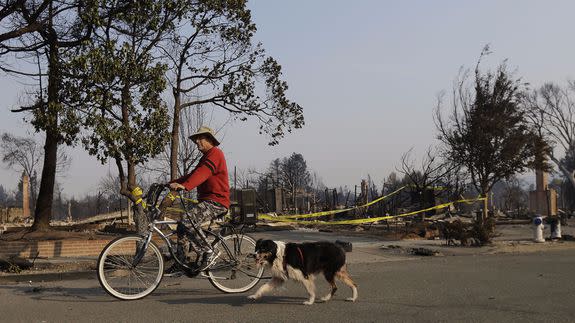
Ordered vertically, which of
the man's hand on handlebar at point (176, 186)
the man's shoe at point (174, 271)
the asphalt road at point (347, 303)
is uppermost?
the man's hand on handlebar at point (176, 186)

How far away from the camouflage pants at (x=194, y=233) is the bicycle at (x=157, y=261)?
0.04 metres

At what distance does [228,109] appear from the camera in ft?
57.7

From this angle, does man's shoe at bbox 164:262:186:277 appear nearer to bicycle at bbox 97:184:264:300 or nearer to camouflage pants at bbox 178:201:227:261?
bicycle at bbox 97:184:264:300

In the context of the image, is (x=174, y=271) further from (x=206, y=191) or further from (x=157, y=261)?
(x=206, y=191)

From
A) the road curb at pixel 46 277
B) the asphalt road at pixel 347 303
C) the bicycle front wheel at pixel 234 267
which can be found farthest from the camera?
the road curb at pixel 46 277

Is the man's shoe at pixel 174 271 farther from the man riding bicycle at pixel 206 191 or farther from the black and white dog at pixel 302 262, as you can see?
the black and white dog at pixel 302 262

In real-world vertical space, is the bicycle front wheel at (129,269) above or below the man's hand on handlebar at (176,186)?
below

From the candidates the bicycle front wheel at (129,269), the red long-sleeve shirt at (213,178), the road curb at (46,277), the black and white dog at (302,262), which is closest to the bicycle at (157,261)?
the bicycle front wheel at (129,269)

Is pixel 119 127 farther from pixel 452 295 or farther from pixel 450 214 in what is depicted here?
pixel 450 214

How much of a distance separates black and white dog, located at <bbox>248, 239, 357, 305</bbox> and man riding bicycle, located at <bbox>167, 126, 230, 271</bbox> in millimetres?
906

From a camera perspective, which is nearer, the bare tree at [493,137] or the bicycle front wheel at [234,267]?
the bicycle front wheel at [234,267]

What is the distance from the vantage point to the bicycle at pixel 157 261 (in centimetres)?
732

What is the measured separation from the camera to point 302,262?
7148 mm

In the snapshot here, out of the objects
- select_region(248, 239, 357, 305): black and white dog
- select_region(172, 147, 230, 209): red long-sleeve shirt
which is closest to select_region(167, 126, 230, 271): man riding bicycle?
select_region(172, 147, 230, 209): red long-sleeve shirt
